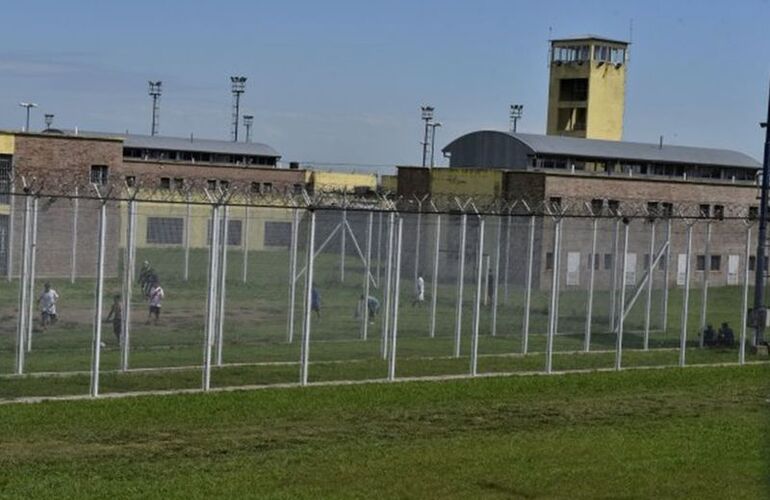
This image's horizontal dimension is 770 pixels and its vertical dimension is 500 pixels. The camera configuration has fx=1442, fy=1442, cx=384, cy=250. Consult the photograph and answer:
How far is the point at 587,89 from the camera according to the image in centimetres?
6397

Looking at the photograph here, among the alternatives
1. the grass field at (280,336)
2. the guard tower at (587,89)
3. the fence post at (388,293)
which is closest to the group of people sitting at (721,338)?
the grass field at (280,336)

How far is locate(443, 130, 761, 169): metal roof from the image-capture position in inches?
2184

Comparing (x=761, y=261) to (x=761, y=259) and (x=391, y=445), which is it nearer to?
(x=761, y=259)

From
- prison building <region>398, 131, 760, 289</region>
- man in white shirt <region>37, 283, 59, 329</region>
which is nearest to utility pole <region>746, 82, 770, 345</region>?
prison building <region>398, 131, 760, 289</region>

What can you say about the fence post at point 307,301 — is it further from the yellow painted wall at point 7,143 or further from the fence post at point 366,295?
the yellow painted wall at point 7,143

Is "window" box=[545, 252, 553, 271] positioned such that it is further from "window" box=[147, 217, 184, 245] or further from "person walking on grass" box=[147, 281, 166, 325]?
"person walking on grass" box=[147, 281, 166, 325]

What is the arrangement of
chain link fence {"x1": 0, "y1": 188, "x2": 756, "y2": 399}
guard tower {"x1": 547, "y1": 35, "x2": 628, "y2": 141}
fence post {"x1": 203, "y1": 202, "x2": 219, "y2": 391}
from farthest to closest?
guard tower {"x1": 547, "y1": 35, "x2": 628, "y2": 141} → chain link fence {"x1": 0, "y1": 188, "x2": 756, "y2": 399} → fence post {"x1": 203, "y1": 202, "x2": 219, "y2": 391}

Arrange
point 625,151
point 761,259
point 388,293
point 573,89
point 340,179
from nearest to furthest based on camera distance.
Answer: point 388,293 < point 761,259 < point 625,151 < point 573,89 < point 340,179

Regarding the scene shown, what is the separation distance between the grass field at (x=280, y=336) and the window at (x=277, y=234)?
569 millimetres

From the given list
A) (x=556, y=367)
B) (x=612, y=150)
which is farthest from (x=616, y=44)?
(x=556, y=367)

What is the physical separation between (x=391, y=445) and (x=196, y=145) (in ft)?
190

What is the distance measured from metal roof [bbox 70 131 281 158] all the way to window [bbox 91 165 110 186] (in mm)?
22656

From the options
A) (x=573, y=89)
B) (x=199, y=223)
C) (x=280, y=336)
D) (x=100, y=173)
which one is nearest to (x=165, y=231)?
(x=280, y=336)

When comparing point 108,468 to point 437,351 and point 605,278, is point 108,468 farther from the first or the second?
point 605,278
